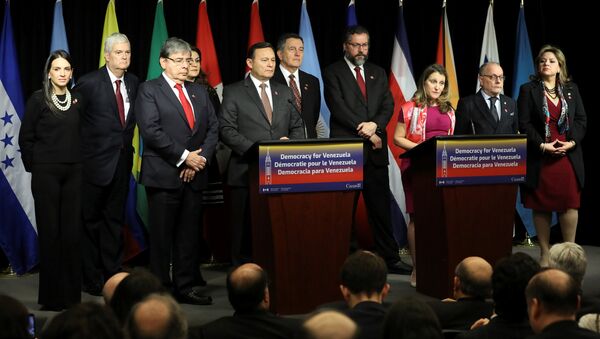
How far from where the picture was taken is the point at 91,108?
6.51m

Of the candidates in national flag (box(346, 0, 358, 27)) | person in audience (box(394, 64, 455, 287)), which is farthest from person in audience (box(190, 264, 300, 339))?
national flag (box(346, 0, 358, 27))

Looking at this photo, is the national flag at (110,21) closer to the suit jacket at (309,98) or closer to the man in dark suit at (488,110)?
the suit jacket at (309,98)

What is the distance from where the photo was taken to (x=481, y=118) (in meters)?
7.00

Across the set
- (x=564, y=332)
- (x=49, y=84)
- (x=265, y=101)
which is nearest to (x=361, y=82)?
(x=265, y=101)

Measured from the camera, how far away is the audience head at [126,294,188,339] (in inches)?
114

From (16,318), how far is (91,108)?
4030 millimetres

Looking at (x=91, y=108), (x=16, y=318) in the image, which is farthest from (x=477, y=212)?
(x=16, y=318)

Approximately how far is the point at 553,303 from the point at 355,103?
13.1ft

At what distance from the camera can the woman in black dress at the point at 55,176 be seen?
5836 mm

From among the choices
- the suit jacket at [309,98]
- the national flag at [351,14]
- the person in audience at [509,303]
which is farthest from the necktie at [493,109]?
the person in audience at [509,303]

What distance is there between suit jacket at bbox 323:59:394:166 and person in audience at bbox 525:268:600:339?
3.83m

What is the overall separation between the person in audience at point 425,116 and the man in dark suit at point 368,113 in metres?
0.32

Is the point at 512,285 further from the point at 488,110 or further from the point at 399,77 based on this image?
the point at 399,77

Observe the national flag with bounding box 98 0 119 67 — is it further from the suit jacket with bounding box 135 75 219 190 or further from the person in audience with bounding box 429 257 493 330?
the person in audience with bounding box 429 257 493 330
